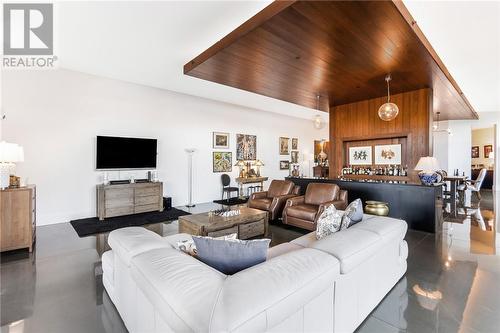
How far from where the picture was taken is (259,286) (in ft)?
3.52

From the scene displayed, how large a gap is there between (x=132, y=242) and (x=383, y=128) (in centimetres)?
590

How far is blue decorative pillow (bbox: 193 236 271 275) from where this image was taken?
1445mm

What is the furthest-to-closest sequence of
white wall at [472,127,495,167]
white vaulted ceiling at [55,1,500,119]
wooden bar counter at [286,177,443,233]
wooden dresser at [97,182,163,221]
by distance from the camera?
white wall at [472,127,495,167] → wooden dresser at [97,182,163,221] → wooden bar counter at [286,177,443,233] → white vaulted ceiling at [55,1,500,119]

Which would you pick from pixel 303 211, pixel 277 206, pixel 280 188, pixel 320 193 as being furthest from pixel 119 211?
pixel 320 193

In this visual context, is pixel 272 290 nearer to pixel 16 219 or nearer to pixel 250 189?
pixel 16 219

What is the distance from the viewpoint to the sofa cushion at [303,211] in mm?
4109

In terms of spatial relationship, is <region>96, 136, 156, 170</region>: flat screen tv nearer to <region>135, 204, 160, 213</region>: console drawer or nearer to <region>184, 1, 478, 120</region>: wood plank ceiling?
<region>135, 204, 160, 213</region>: console drawer

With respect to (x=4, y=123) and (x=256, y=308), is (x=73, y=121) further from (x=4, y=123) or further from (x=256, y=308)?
(x=256, y=308)

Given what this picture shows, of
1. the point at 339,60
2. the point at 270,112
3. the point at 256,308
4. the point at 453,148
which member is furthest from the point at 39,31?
the point at 453,148

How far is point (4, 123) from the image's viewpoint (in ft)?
14.3

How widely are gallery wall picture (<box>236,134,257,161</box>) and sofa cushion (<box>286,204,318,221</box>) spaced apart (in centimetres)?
405

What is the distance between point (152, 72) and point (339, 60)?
12.4ft

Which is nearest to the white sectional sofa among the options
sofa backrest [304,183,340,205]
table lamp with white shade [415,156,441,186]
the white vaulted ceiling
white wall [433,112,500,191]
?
sofa backrest [304,183,340,205]

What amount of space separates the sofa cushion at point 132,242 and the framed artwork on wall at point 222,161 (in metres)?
5.59
